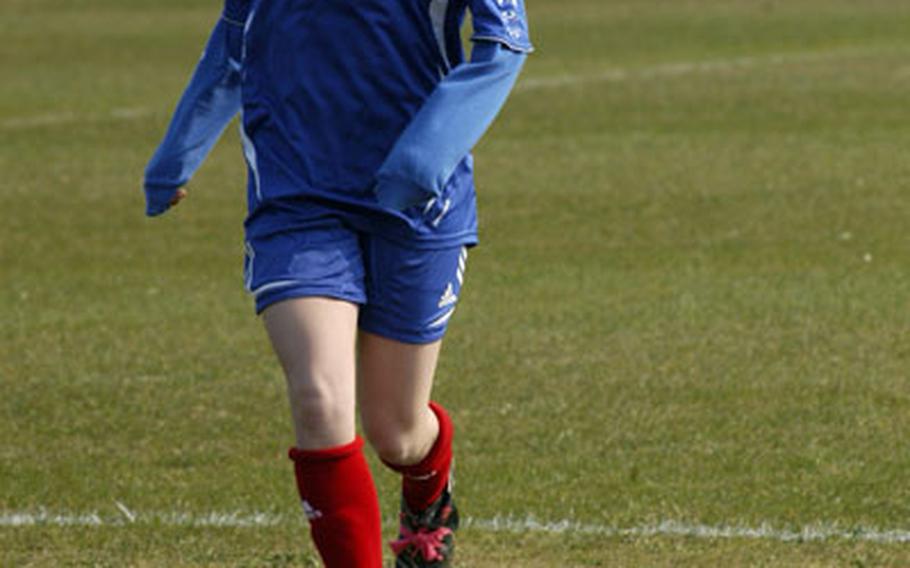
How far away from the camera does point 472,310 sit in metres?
11.3

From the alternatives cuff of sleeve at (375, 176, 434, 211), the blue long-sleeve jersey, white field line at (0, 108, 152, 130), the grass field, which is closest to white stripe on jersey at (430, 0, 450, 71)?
the blue long-sleeve jersey

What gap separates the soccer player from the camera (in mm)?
5172

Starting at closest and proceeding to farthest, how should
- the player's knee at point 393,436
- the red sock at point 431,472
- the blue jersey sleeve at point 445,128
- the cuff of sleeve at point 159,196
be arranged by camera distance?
1. the blue jersey sleeve at point 445,128
2. the player's knee at point 393,436
3. the cuff of sleeve at point 159,196
4. the red sock at point 431,472

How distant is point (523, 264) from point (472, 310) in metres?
1.62

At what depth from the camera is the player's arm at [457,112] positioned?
16.7 feet

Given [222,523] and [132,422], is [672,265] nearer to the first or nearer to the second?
[132,422]

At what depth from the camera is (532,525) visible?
6.81 m

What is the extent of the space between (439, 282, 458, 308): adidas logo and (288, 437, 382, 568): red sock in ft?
1.41

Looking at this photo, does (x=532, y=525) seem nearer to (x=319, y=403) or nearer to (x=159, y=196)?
(x=159, y=196)

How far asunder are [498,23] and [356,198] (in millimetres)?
537

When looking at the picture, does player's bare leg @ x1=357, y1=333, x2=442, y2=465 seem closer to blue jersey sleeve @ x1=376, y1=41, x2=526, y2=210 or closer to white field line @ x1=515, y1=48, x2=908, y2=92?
blue jersey sleeve @ x1=376, y1=41, x2=526, y2=210

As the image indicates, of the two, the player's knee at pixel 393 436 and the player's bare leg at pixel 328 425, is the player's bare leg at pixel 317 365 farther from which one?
the player's knee at pixel 393 436

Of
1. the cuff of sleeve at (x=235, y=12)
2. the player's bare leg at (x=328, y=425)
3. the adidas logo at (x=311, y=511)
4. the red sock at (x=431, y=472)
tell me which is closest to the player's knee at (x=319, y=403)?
the player's bare leg at (x=328, y=425)

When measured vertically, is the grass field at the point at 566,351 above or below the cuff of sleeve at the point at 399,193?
below
